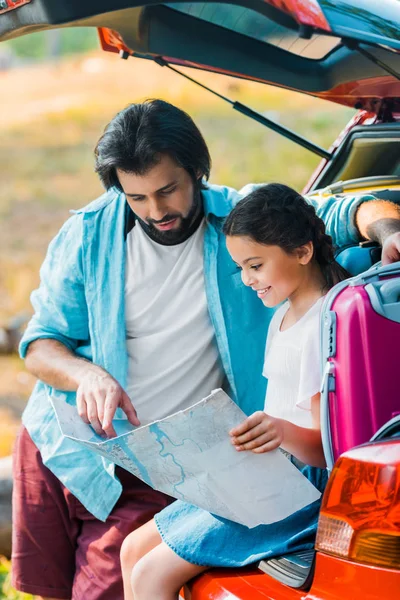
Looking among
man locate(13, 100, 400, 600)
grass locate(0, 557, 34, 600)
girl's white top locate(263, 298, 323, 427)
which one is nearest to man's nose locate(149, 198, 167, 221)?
man locate(13, 100, 400, 600)

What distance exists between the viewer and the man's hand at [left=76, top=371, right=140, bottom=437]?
189cm

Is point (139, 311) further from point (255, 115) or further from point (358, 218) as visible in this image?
point (255, 115)

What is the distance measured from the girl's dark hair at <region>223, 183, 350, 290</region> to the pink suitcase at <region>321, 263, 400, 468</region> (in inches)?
13.7

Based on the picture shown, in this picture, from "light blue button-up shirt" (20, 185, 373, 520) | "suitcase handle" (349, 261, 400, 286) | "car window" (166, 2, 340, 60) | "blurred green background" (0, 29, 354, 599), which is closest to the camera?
"suitcase handle" (349, 261, 400, 286)

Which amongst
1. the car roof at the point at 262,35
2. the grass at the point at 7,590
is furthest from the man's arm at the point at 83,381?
the grass at the point at 7,590

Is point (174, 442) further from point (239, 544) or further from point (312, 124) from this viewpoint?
point (312, 124)

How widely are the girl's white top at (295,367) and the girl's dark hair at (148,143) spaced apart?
17.8 inches

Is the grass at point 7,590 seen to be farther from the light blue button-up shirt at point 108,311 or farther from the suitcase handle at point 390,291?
the suitcase handle at point 390,291

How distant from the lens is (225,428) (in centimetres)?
159

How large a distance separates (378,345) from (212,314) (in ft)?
2.41

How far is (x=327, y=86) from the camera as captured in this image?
2367mm

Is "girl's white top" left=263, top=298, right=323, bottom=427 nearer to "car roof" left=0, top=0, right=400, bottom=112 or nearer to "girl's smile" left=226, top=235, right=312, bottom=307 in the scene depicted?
"girl's smile" left=226, top=235, right=312, bottom=307

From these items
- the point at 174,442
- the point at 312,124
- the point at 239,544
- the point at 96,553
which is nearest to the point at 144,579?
the point at 239,544

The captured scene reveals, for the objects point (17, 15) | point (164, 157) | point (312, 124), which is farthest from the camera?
point (312, 124)
